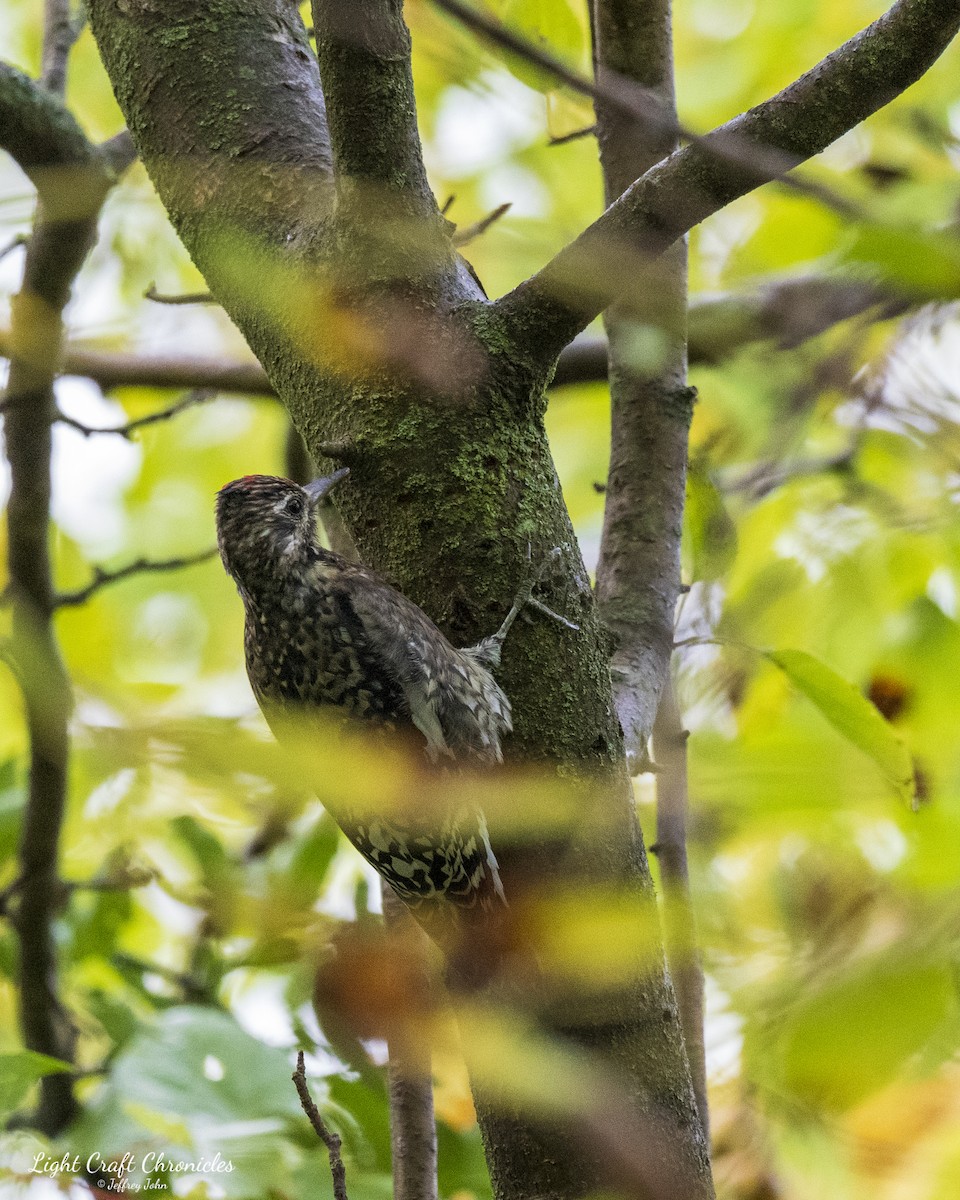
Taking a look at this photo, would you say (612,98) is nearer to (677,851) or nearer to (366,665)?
(677,851)

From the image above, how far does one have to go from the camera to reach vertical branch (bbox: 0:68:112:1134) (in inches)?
105

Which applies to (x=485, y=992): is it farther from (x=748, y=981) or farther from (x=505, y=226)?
(x=505, y=226)

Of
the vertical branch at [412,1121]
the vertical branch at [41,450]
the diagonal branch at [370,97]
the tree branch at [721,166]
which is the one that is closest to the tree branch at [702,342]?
the vertical branch at [41,450]

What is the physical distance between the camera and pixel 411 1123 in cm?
185

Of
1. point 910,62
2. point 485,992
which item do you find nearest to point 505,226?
point 910,62

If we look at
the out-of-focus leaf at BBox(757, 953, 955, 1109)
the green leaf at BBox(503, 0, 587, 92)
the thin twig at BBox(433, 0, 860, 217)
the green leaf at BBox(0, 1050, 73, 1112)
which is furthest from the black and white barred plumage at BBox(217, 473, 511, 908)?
the out-of-focus leaf at BBox(757, 953, 955, 1109)

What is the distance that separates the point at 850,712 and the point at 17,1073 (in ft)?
4.74

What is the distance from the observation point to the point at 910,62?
4.34 feet

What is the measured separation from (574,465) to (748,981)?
3.28m

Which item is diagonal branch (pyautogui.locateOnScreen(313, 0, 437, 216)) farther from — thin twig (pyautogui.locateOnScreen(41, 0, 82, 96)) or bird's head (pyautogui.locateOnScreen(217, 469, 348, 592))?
thin twig (pyautogui.locateOnScreen(41, 0, 82, 96))

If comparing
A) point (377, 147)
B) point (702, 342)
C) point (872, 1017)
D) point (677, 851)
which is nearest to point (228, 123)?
point (377, 147)

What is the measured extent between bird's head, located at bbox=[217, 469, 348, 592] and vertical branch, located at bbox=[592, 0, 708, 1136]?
3.07 ft

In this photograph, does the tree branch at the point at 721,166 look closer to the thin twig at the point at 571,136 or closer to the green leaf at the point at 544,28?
the green leaf at the point at 544,28

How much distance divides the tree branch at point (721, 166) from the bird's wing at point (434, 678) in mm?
498
